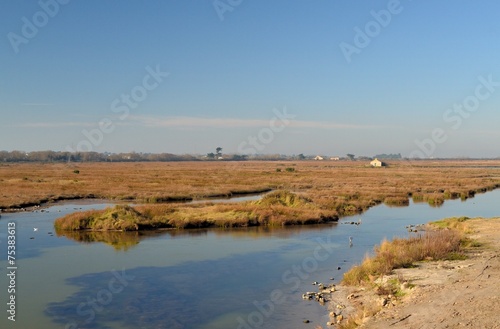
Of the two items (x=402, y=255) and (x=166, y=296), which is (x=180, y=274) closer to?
(x=166, y=296)

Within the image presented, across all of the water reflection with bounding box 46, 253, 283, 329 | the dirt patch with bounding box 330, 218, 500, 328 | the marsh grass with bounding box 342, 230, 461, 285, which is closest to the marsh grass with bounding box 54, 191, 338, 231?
the water reflection with bounding box 46, 253, 283, 329

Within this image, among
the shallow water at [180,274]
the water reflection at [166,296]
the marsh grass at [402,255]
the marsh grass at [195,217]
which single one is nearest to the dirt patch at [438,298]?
the marsh grass at [402,255]

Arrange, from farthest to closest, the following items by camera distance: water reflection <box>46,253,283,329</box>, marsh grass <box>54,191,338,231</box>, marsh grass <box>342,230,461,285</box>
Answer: marsh grass <box>54,191,338,231</box>, marsh grass <box>342,230,461,285</box>, water reflection <box>46,253,283,329</box>

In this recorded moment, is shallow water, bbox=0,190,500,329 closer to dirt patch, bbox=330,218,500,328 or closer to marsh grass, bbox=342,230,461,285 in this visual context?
marsh grass, bbox=342,230,461,285

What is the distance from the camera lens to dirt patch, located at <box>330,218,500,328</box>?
11930mm

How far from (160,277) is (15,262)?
7145 millimetres

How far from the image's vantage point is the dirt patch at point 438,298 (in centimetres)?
1193

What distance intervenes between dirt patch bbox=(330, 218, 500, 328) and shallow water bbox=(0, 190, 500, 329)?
1.65m

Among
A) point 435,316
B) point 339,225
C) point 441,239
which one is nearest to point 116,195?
point 339,225

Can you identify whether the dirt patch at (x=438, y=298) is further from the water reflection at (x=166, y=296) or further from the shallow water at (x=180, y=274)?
the water reflection at (x=166, y=296)

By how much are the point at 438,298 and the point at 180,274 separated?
10140 mm

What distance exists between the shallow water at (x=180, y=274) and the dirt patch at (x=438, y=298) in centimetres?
165

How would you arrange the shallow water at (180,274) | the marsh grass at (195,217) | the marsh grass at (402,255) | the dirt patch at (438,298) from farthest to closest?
the marsh grass at (195,217)
the marsh grass at (402,255)
the shallow water at (180,274)
the dirt patch at (438,298)

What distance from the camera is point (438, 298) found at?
13719 mm
